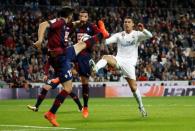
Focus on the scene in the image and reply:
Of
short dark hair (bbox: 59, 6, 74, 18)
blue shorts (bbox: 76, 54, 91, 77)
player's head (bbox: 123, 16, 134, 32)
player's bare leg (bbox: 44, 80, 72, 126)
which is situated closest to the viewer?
player's bare leg (bbox: 44, 80, 72, 126)

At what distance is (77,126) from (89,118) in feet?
8.31

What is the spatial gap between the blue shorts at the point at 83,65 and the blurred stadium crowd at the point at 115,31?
1606 centimetres

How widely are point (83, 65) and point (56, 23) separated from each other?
12.1 feet

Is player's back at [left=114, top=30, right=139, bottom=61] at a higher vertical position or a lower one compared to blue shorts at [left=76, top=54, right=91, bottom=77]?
higher

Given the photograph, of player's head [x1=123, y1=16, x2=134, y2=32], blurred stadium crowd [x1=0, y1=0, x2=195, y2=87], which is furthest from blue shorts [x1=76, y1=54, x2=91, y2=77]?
blurred stadium crowd [x1=0, y1=0, x2=195, y2=87]

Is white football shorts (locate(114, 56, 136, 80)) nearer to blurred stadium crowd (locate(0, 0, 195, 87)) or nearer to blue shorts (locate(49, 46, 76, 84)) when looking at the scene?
blue shorts (locate(49, 46, 76, 84))

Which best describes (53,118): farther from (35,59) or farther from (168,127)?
(35,59)

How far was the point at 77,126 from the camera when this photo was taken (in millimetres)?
13008

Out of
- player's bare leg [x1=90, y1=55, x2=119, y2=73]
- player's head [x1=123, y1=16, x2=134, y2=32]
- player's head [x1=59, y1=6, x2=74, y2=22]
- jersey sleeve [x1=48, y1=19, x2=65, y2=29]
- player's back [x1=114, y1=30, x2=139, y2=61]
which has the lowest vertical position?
player's bare leg [x1=90, y1=55, x2=119, y2=73]

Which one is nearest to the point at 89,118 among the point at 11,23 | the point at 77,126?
the point at 77,126

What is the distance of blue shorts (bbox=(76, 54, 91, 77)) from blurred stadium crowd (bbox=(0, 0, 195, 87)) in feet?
52.7

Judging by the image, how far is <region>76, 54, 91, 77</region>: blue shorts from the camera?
1669 centimetres

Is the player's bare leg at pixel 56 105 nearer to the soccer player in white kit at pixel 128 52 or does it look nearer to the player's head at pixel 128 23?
the soccer player in white kit at pixel 128 52

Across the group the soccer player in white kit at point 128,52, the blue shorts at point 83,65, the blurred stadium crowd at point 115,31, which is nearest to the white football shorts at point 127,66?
the soccer player in white kit at point 128,52
